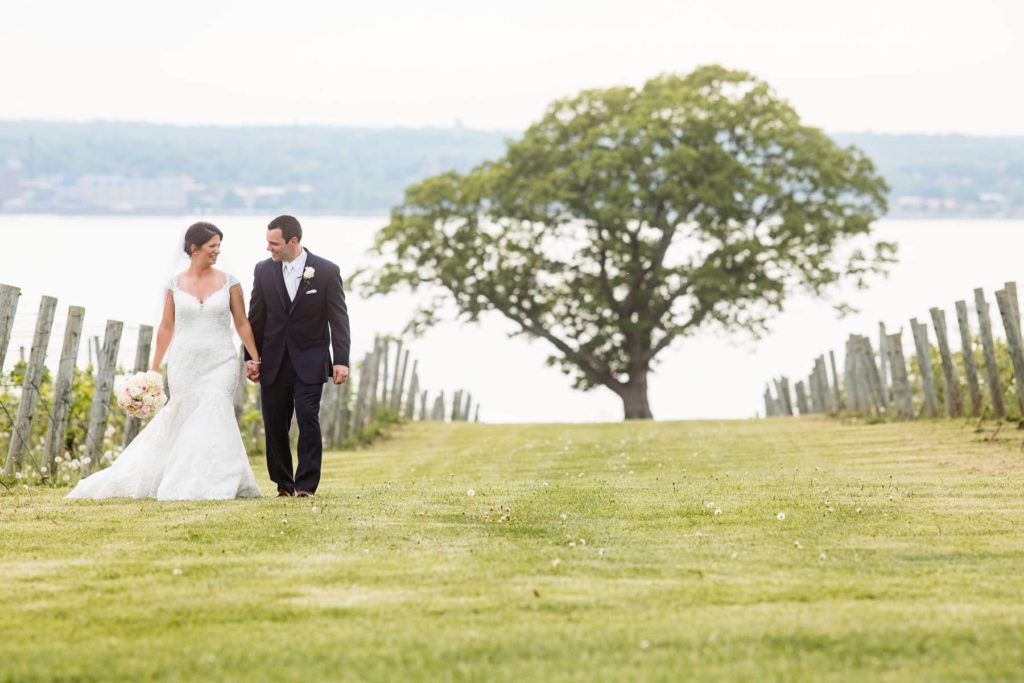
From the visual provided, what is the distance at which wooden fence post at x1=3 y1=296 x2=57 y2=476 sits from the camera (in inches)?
592

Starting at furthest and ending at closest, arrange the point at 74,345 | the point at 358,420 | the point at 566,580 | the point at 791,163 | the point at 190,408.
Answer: the point at 791,163
the point at 358,420
the point at 74,345
the point at 190,408
the point at 566,580

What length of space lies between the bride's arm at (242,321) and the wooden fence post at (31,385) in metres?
3.28

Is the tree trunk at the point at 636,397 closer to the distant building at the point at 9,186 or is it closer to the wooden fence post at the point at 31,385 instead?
the wooden fence post at the point at 31,385

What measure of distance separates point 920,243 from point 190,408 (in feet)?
265

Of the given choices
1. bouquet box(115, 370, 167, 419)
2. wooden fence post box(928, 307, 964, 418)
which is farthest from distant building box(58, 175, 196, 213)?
bouquet box(115, 370, 167, 419)

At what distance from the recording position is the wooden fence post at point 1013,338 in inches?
749

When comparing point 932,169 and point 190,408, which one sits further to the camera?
point 932,169

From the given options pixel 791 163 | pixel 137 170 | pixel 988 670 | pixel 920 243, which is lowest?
pixel 988 670

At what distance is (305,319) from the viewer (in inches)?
491

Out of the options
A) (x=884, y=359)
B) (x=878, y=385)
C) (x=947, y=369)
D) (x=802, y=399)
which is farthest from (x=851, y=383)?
(x=802, y=399)

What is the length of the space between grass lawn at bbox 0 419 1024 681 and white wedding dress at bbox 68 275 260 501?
576mm

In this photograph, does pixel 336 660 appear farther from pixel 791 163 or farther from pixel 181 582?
pixel 791 163

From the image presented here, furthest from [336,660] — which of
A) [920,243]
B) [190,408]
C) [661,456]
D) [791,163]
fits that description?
[920,243]

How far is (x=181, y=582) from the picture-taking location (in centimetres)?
765
